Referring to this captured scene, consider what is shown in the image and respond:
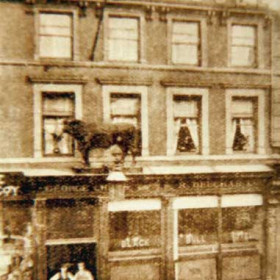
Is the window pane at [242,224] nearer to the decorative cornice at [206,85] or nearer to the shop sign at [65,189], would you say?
the decorative cornice at [206,85]

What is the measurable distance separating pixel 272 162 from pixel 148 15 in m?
5.22

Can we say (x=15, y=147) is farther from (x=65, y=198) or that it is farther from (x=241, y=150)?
(x=241, y=150)

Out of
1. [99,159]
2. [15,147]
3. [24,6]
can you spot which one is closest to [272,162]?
[99,159]

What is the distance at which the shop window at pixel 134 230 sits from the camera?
10.6 m

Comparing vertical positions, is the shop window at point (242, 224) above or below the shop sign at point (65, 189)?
below

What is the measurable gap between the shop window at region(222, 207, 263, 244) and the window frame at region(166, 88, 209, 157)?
6.22ft

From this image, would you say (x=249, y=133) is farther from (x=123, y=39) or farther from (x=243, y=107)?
(x=123, y=39)

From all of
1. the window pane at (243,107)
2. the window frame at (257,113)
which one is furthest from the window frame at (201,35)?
the window pane at (243,107)

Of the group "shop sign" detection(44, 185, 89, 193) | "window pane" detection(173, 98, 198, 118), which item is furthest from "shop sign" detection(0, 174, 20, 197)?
"window pane" detection(173, 98, 198, 118)

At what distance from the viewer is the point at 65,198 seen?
10258 millimetres

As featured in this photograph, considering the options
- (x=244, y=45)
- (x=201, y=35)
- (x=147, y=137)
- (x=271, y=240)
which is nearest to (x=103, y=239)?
(x=147, y=137)

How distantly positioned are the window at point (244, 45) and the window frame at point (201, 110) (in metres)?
1.27

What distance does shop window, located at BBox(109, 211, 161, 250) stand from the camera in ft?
34.8

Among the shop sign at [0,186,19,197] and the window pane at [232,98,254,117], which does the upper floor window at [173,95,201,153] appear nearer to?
the window pane at [232,98,254,117]
